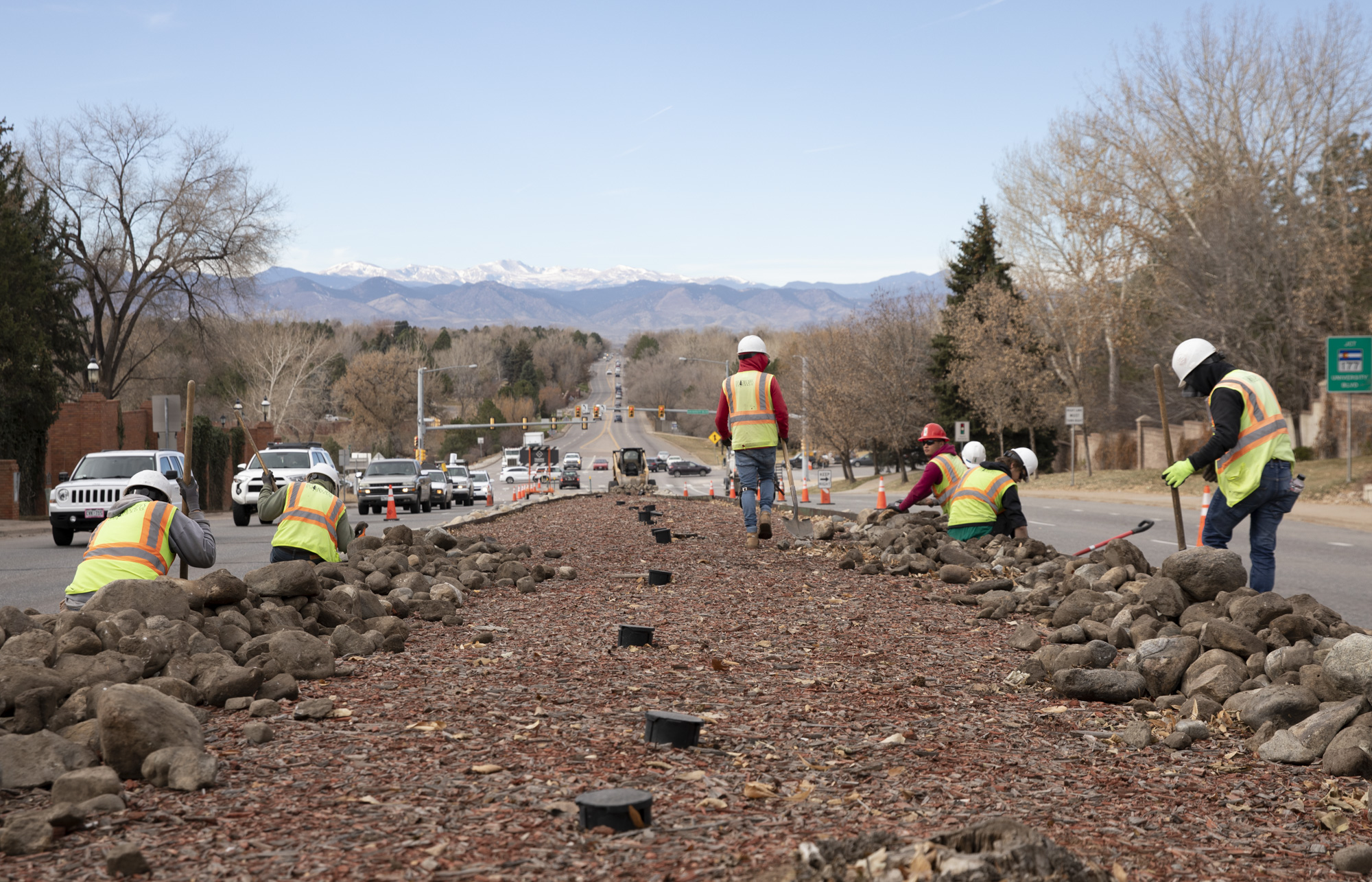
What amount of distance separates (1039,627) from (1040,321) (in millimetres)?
46885

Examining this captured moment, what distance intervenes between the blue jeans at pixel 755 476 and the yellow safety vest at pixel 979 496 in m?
1.75

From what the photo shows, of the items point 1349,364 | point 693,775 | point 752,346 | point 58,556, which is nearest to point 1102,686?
point 693,775

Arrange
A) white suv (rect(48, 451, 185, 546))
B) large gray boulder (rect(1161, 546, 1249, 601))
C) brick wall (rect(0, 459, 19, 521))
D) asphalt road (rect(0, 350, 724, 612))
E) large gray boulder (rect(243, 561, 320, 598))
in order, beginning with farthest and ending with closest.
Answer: brick wall (rect(0, 459, 19, 521))
white suv (rect(48, 451, 185, 546))
asphalt road (rect(0, 350, 724, 612))
large gray boulder (rect(1161, 546, 1249, 601))
large gray boulder (rect(243, 561, 320, 598))

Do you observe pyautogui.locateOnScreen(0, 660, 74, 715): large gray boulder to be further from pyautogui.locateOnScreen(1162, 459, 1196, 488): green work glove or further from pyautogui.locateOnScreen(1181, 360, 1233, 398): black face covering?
pyautogui.locateOnScreen(1181, 360, 1233, 398): black face covering

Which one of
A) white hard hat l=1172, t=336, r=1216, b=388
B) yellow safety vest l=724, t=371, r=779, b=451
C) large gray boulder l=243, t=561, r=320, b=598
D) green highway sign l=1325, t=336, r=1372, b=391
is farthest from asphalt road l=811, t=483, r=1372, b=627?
large gray boulder l=243, t=561, r=320, b=598

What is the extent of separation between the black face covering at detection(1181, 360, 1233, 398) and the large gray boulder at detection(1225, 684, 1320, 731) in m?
3.36

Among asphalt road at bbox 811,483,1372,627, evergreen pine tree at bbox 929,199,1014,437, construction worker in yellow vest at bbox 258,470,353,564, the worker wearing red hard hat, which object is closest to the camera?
construction worker in yellow vest at bbox 258,470,353,564

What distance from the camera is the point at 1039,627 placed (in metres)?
7.21

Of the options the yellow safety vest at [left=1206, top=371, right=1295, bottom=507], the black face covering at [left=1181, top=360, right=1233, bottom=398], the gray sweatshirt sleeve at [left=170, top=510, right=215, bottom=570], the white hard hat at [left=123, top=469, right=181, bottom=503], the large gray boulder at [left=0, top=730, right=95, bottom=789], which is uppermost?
the black face covering at [left=1181, top=360, right=1233, bottom=398]

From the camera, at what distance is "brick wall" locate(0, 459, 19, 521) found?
99.5 ft

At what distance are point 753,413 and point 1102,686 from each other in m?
5.66

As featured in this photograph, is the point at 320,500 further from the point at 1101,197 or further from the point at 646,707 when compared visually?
the point at 1101,197

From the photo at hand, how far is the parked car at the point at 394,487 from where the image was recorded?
114ft

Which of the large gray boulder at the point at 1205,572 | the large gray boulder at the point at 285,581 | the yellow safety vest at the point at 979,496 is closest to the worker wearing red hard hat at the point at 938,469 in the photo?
the yellow safety vest at the point at 979,496
